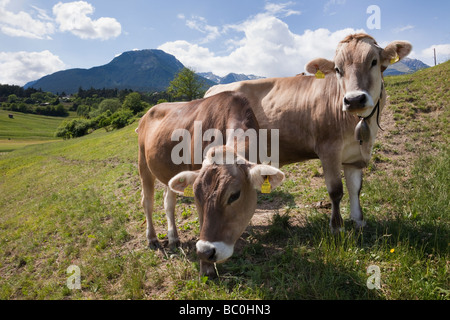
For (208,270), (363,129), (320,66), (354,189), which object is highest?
(320,66)

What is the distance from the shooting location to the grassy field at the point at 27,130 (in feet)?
275

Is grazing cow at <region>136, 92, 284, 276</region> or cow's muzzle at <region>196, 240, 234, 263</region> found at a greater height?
grazing cow at <region>136, 92, 284, 276</region>

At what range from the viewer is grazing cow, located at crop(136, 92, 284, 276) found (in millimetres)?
3068

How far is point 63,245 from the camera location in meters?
7.77

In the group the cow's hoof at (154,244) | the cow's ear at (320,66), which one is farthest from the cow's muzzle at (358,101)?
the cow's hoof at (154,244)

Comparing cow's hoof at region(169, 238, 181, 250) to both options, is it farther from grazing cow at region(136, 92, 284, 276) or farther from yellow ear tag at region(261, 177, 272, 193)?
yellow ear tag at region(261, 177, 272, 193)

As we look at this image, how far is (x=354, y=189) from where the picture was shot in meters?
5.10

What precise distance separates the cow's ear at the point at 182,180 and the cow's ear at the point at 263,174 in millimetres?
722

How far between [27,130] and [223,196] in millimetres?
127563

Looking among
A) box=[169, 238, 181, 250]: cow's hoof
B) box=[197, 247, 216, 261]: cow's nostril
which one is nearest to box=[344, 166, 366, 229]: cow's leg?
box=[197, 247, 216, 261]: cow's nostril

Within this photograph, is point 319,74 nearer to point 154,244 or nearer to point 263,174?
point 263,174

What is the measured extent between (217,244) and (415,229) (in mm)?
3308

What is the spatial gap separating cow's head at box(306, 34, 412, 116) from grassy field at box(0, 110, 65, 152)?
9063cm

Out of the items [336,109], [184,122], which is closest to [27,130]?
[184,122]
